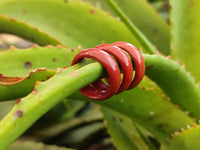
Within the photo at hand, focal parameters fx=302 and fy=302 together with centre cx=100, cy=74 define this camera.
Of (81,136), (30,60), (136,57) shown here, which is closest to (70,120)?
(81,136)

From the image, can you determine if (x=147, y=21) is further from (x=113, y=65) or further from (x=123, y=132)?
(x=113, y=65)

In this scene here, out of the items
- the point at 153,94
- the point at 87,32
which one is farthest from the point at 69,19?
the point at 153,94

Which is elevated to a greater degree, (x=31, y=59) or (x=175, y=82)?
(x=31, y=59)

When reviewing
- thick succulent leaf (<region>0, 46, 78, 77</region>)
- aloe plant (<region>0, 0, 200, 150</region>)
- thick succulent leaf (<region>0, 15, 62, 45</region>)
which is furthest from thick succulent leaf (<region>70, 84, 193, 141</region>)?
thick succulent leaf (<region>0, 15, 62, 45</region>)

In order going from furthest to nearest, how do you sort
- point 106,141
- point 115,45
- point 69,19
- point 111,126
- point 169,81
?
1. point 106,141
2. point 69,19
3. point 111,126
4. point 169,81
5. point 115,45

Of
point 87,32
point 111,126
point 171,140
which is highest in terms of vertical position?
point 87,32

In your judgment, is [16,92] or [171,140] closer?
[16,92]

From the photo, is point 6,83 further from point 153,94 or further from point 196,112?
point 196,112
